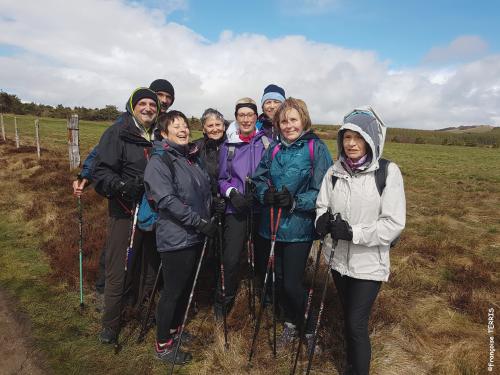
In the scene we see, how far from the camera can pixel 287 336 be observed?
14.8 feet

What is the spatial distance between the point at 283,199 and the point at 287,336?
6.45 feet

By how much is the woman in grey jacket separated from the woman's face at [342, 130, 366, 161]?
169 cm

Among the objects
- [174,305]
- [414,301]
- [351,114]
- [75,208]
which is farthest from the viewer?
[75,208]

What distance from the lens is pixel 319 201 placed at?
3.80 meters

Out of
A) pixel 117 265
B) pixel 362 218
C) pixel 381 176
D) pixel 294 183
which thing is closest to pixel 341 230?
pixel 362 218

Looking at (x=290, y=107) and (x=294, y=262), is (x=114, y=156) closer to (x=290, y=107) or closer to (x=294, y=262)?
(x=290, y=107)

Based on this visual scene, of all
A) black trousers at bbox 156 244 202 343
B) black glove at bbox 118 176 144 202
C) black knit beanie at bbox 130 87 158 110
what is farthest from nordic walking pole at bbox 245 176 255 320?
black knit beanie at bbox 130 87 158 110

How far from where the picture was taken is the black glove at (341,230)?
3307 millimetres

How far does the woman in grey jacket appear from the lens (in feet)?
12.0

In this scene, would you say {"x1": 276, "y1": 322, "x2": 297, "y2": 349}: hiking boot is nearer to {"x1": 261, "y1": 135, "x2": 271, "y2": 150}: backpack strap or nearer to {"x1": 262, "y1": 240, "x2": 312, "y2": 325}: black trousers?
{"x1": 262, "y1": 240, "x2": 312, "y2": 325}: black trousers

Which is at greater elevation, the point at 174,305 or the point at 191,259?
the point at 191,259

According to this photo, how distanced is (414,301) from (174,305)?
4.04m

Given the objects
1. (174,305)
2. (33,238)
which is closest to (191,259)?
(174,305)

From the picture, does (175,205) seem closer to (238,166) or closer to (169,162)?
(169,162)
